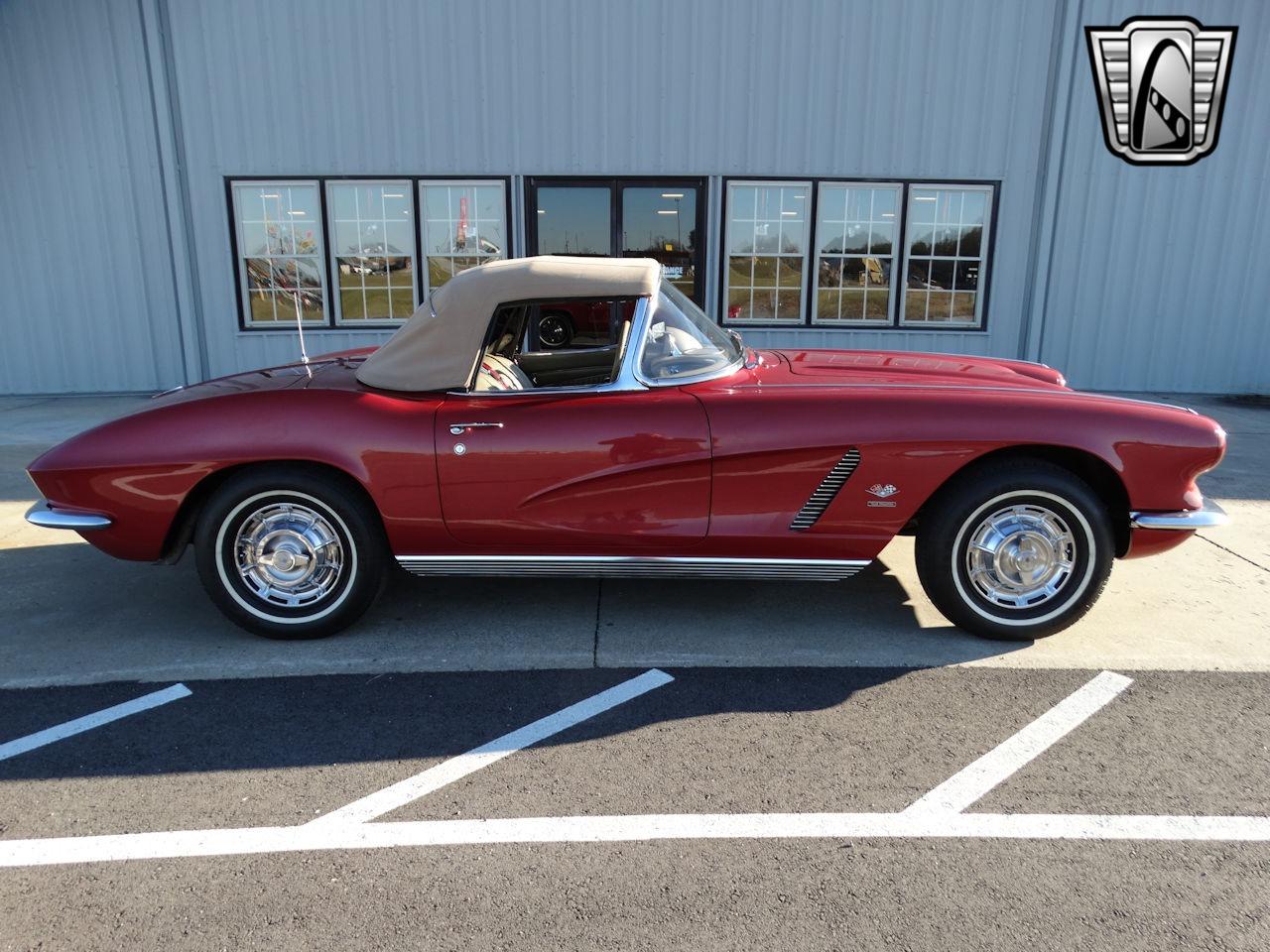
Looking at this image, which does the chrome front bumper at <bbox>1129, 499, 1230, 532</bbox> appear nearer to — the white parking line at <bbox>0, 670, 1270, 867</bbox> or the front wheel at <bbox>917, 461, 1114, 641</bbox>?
the front wheel at <bbox>917, 461, 1114, 641</bbox>

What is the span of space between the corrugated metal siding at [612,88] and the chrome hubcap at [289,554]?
22.6 ft

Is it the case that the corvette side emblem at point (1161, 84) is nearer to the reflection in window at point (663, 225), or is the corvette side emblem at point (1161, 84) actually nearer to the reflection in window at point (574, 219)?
the reflection in window at point (663, 225)

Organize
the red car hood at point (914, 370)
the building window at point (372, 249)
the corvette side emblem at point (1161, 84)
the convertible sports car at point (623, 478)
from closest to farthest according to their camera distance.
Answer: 1. the convertible sports car at point (623, 478)
2. the red car hood at point (914, 370)
3. the corvette side emblem at point (1161, 84)
4. the building window at point (372, 249)

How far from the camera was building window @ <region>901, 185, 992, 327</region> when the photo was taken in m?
9.68

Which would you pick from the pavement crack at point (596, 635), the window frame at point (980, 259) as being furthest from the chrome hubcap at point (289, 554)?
the window frame at point (980, 259)

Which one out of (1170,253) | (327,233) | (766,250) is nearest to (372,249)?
(327,233)

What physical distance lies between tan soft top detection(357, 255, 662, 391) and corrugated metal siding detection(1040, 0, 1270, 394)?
8041 mm

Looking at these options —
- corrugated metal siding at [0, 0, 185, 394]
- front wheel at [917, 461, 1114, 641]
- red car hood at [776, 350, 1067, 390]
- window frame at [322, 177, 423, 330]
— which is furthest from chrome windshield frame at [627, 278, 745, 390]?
corrugated metal siding at [0, 0, 185, 394]

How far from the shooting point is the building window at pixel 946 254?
9.68 metres

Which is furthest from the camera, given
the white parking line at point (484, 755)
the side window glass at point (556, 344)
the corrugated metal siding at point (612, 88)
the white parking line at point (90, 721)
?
the corrugated metal siding at point (612, 88)

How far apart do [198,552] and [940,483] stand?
3.09 m

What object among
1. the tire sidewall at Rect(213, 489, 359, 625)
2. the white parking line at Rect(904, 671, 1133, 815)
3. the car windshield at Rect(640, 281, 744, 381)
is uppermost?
the car windshield at Rect(640, 281, 744, 381)

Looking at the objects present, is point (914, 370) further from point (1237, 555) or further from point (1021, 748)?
point (1237, 555)

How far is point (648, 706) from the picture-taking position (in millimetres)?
3117
